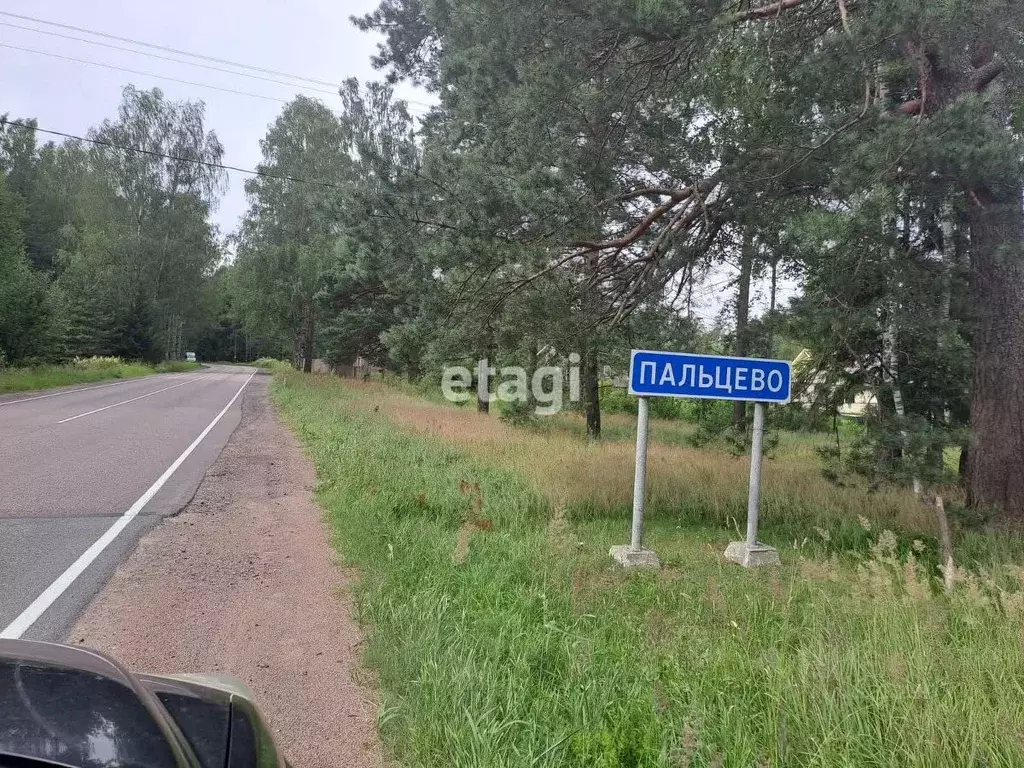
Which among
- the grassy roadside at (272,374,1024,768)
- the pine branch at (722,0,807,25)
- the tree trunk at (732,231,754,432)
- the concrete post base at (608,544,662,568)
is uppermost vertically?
the pine branch at (722,0,807,25)

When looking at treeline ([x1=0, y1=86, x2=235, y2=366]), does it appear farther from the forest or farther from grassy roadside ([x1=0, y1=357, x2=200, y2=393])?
the forest

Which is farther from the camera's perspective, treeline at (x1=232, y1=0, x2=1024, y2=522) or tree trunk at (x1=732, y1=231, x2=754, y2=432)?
tree trunk at (x1=732, y1=231, x2=754, y2=432)

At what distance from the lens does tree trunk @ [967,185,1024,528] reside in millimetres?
5953

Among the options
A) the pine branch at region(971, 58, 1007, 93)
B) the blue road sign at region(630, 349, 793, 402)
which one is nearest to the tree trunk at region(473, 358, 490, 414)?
the blue road sign at region(630, 349, 793, 402)

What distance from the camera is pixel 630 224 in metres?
8.67

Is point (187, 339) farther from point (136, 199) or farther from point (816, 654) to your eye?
point (816, 654)

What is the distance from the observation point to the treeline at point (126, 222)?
39.9 m

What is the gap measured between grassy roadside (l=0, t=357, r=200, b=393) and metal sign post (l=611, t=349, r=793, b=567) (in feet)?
74.9

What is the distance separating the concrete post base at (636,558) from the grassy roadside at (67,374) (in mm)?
22817

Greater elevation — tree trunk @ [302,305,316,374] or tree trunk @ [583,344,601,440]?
tree trunk @ [302,305,316,374]

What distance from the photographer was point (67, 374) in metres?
27.3

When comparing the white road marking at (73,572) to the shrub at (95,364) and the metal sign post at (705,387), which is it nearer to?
the metal sign post at (705,387)

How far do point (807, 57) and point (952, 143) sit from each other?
1.83m

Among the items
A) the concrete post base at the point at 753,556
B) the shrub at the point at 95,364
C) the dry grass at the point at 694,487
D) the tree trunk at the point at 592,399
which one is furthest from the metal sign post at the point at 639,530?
the shrub at the point at 95,364
